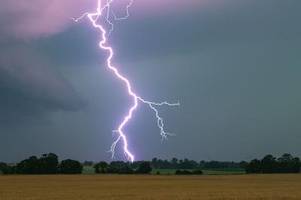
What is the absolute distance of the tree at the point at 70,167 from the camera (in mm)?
108125

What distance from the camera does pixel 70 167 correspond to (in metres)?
108

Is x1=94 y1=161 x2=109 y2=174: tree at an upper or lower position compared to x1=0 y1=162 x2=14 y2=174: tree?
upper

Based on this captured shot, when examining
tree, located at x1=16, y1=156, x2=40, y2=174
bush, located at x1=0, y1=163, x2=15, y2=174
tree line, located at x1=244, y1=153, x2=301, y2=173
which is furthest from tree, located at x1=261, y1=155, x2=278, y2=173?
bush, located at x1=0, y1=163, x2=15, y2=174

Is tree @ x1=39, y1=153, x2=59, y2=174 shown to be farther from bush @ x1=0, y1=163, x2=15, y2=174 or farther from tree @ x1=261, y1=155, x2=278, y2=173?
tree @ x1=261, y1=155, x2=278, y2=173

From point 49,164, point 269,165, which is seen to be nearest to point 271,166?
point 269,165

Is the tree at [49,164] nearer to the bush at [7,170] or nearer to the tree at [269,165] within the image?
the bush at [7,170]

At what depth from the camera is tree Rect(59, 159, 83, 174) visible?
108125mm
